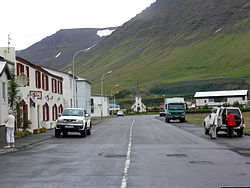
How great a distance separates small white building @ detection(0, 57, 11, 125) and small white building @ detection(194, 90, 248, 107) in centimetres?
11679

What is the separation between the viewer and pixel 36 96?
3481cm

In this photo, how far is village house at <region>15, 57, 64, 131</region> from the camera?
3116cm

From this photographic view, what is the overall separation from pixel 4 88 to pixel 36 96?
8.43 m

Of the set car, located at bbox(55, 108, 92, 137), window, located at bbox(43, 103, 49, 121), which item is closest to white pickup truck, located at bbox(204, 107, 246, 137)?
car, located at bbox(55, 108, 92, 137)

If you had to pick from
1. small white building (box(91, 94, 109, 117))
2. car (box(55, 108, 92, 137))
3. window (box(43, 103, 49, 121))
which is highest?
small white building (box(91, 94, 109, 117))

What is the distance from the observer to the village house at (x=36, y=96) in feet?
102

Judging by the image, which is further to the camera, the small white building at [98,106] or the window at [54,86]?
the small white building at [98,106]

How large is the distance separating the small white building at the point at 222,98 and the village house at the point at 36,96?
96442mm

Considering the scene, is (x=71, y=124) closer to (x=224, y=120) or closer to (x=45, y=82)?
(x=224, y=120)

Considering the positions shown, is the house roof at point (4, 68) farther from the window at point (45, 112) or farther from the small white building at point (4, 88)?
the window at point (45, 112)

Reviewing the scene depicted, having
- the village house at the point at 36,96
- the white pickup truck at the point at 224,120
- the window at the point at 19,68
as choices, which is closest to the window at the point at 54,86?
the village house at the point at 36,96

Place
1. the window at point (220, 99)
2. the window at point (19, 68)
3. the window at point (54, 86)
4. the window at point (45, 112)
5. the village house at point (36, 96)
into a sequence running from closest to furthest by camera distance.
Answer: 1. the village house at point (36, 96)
2. the window at point (19, 68)
3. the window at point (45, 112)
4. the window at point (54, 86)
5. the window at point (220, 99)

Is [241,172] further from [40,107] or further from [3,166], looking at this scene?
[40,107]

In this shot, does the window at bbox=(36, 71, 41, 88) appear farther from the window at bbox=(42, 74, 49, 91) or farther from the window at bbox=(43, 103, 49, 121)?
the window at bbox=(43, 103, 49, 121)
